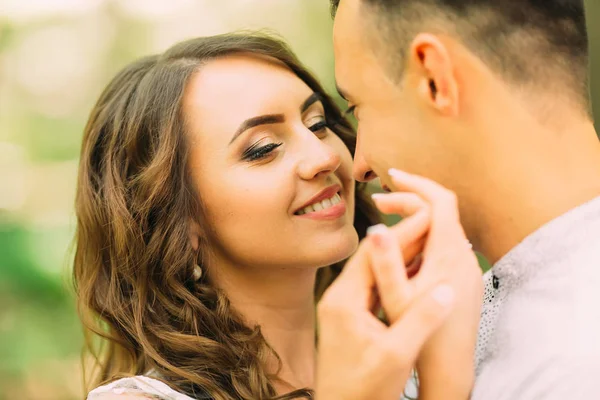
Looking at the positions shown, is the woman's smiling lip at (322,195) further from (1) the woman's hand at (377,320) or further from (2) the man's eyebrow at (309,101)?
(1) the woman's hand at (377,320)

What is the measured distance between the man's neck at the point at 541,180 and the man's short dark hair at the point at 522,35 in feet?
0.27

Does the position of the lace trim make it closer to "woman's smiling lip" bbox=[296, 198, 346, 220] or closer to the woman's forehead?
"woman's smiling lip" bbox=[296, 198, 346, 220]

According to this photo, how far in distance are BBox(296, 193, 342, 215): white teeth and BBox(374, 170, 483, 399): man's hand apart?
60cm

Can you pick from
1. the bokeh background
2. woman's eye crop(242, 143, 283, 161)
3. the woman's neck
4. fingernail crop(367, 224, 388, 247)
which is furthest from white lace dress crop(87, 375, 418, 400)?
the bokeh background

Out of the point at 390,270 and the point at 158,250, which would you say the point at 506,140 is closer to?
the point at 390,270

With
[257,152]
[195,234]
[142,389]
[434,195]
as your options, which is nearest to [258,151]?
[257,152]

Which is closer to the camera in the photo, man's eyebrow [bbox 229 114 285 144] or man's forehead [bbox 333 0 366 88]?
man's forehead [bbox 333 0 366 88]

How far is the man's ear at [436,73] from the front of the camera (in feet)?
3.48

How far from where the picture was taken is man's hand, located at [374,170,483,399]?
3.21 ft

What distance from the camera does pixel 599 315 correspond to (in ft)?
3.00

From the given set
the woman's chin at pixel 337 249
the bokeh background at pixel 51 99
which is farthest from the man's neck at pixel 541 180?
the bokeh background at pixel 51 99

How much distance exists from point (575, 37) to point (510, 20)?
11 centimetres

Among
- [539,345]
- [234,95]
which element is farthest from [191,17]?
[539,345]

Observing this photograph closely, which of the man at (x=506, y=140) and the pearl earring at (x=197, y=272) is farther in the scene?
the pearl earring at (x=197, y=272)
